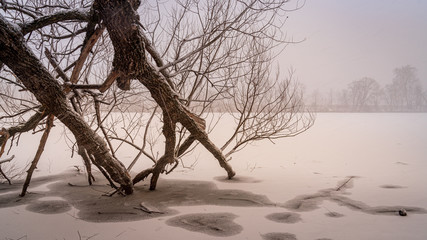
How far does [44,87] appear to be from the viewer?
296 centimetres

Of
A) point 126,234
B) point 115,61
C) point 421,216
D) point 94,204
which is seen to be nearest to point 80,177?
point 94,204

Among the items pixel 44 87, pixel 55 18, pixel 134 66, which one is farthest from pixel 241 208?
pixel 55 18

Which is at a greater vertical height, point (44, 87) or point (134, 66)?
point (134, 66)

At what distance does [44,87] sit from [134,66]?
104 centimetres

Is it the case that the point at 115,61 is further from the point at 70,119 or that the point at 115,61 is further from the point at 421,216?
the point at 421,216

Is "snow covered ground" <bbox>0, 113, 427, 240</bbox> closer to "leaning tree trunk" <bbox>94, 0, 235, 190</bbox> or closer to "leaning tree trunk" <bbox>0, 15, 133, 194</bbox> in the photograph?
"leaning tree trunk" <bbox>0, 15, 133, 194</bbox>

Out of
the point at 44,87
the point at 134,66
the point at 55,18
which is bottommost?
the point at 44,87

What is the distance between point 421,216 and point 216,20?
398cm

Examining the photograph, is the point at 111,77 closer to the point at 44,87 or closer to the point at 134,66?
the point at 134,66

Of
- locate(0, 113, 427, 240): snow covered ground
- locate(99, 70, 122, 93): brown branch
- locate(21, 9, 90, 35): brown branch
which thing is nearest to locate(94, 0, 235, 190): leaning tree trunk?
locate(99, 70, 122, 93): brown branch

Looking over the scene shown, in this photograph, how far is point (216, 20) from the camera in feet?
14.9

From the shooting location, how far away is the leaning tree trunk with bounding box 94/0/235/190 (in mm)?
2645

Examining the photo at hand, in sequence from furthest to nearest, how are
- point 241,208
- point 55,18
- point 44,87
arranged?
1. point 241,208
2. point 55,18
3. point 44,87

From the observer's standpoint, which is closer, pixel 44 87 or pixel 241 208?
pixel 44 87
